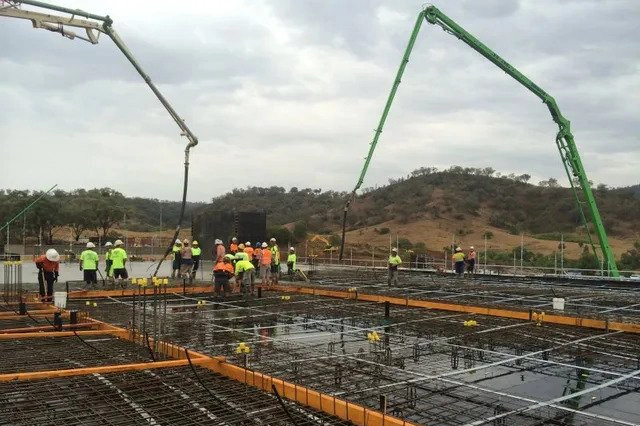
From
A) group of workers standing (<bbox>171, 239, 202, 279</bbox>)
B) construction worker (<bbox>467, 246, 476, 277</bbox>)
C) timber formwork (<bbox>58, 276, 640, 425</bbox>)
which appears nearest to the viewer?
timber formwork (<bbox>58, 276, 640, 425</bbox>)

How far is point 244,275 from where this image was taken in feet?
43.5

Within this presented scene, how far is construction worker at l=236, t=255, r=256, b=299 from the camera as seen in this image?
12.9 metres

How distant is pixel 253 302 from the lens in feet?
39.4

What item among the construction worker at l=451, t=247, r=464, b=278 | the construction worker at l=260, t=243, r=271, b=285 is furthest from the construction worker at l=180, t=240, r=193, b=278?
the construction worker at l=451, t=247, r=464, b=278

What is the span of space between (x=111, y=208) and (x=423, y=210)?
2758cm

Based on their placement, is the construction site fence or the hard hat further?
the construction site fence

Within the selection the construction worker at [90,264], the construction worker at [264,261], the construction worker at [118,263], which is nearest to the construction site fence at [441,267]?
the construction worker at [264,261]

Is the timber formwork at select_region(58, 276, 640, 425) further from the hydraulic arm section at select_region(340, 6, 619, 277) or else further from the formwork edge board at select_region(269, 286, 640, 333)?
the hydraulic arm section at select_region(340, 6, 619, 277)

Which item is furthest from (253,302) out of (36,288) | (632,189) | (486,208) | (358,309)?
(632,189)

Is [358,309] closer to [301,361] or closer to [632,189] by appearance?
[301,361]

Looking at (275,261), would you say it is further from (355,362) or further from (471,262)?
(355,362)

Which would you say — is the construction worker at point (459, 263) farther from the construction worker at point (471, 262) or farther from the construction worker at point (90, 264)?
the construction worker at point (90, 264)

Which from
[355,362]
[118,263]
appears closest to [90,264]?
[118,263]

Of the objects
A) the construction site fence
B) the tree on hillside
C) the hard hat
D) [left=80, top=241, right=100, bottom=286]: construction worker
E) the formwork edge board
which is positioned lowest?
the formwork edge board
